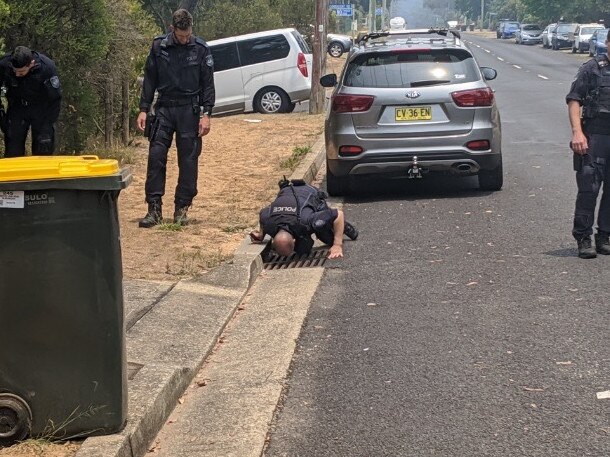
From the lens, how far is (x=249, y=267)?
Answer: 311 inches

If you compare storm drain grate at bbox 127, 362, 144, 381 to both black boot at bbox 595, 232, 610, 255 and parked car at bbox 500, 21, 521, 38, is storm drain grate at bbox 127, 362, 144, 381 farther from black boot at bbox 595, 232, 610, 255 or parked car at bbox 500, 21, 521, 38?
parked car at bbox 500, 21, 521, 38

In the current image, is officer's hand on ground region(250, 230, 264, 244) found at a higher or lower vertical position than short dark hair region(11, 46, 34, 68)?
lower

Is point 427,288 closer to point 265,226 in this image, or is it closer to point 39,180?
point 265,226

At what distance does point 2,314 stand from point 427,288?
3.66m

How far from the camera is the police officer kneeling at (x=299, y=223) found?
843cm

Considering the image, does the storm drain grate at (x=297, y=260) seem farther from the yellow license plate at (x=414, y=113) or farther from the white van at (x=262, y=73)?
the white van at (x=262, y=73)

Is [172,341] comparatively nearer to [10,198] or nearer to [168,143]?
[10,198]

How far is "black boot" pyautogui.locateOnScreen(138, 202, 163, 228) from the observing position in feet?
30.9

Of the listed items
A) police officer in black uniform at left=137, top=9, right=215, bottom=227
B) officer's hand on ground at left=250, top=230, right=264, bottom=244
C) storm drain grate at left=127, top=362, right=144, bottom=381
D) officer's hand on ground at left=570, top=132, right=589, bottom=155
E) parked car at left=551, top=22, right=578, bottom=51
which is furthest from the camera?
parked car at left=551, top=22, right=578, bottom=51

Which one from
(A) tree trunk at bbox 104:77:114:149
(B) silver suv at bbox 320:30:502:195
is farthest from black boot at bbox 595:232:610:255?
(A) tree trunk at bbox 104:77:114:149

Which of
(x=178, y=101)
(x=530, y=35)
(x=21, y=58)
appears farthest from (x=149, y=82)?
(x=530, y=35)

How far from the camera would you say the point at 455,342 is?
611 centimetres

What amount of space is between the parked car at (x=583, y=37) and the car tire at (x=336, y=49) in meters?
12.2

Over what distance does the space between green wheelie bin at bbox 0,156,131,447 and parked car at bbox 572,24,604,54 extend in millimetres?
52456
